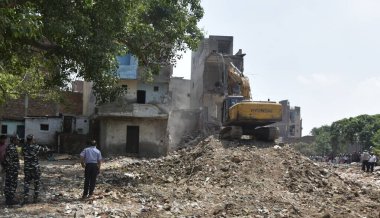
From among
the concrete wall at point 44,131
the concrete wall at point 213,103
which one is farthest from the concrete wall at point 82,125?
the concrete wall at point 213,103

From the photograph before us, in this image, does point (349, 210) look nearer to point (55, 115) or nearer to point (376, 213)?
point (376, 213)

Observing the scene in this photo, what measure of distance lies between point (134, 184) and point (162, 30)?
7236mm

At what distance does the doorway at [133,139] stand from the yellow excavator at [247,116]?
999 cm

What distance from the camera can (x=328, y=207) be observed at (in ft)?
39.8

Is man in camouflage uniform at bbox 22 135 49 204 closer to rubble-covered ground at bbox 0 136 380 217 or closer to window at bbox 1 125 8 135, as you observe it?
rubble-covered ground at bbox 0 136 380 217

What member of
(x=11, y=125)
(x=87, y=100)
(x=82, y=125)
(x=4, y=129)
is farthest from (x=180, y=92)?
(x=4, y=129)

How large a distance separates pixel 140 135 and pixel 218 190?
727 inches

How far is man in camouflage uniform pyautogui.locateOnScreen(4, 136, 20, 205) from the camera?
34.1 ft

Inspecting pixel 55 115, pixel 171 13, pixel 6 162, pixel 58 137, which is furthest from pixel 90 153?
pixel 55 115

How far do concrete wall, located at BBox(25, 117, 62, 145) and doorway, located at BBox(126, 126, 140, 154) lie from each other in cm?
546

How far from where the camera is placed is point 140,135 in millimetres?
31547

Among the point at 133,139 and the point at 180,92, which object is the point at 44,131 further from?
the point at 180,92

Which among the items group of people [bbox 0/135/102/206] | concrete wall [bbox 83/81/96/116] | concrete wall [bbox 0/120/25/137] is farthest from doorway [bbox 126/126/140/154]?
group of people [bbox 0/135/102/206]

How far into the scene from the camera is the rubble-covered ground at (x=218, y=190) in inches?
416
